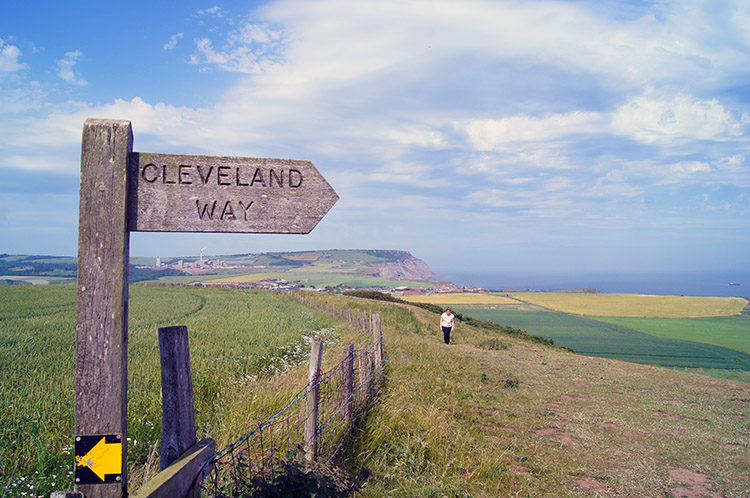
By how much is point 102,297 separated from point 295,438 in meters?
2.32

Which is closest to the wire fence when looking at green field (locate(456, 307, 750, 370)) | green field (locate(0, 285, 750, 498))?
green field (locate(0, 285, 750, 498))

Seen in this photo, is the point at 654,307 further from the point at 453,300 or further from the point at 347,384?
the point at 347,384

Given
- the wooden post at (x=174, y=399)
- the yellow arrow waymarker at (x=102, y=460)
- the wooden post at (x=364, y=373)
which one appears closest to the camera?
the yellow arrow waymarker at (x=102, y=460)

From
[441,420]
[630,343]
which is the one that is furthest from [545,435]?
[630,343]

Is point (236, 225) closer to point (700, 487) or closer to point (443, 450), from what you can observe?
point (443, 450)

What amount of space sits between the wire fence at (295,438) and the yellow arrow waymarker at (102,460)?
0.40 metres

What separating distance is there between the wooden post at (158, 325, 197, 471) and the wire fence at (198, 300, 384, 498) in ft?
0.61

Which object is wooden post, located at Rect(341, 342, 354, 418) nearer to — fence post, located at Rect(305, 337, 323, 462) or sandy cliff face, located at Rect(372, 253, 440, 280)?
fence post, located at Rect(305, 337, 323, 462)

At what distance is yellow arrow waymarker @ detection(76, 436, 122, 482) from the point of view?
222 cm

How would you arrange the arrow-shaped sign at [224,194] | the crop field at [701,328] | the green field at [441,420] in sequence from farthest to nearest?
the crop field at [701,328] < the green field at [441,420] < the arrow-shaped sign at [224,194]

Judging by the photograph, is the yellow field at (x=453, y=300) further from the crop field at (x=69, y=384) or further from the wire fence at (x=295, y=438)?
the wire fence at (x=295, y=438)

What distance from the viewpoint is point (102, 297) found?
231 cm

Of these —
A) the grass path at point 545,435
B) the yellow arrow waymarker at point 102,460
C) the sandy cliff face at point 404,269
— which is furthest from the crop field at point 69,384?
the sandy cliff face at point 404,269

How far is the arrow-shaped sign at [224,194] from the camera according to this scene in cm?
250
